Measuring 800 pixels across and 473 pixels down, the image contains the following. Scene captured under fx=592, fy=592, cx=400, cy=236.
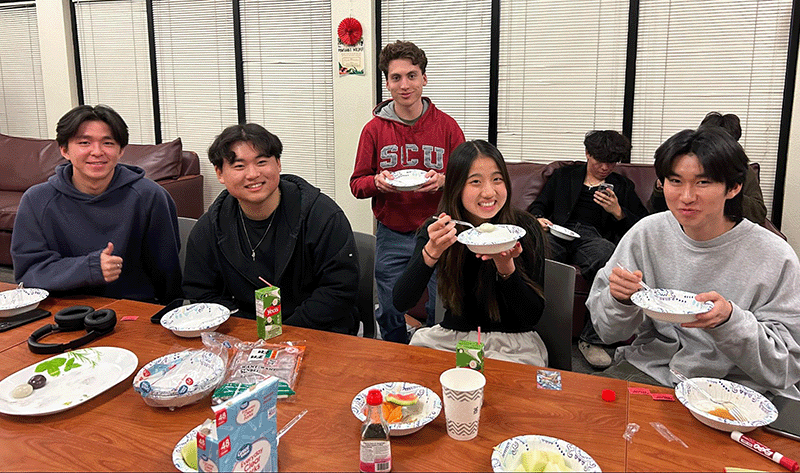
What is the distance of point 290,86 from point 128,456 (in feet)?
13.6

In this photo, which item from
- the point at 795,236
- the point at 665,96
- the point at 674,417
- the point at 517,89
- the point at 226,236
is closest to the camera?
the point at 674,417

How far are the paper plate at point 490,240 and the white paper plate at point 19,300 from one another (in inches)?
54.5

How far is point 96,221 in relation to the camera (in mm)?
2275

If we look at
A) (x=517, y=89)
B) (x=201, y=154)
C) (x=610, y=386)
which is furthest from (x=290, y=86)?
(x=610, y=386)

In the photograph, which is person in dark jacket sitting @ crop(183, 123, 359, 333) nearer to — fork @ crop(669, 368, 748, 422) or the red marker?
fork @ crop(669, 368, 748, 422)

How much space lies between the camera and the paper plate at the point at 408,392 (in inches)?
47.8

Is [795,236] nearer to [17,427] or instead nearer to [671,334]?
[671,334]

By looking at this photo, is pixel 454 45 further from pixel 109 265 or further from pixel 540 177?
pixel 109 265

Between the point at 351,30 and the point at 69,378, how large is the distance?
140 inches

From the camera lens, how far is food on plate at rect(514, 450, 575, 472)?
108cm

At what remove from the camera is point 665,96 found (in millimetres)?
3932

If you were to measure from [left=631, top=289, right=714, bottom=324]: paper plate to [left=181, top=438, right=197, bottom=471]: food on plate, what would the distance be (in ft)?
3.51

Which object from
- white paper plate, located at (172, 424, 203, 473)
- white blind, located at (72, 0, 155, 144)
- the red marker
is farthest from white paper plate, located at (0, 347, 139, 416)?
white blind, located at (72, 0, 155, 144)

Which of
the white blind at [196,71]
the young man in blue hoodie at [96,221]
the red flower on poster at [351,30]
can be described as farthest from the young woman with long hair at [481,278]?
the white blind at [196,71]
